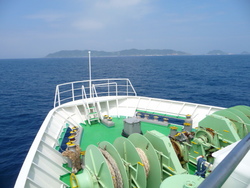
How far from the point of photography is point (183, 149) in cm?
533

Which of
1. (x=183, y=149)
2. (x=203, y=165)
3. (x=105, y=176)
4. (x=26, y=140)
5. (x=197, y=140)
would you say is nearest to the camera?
(x=105, y=176)

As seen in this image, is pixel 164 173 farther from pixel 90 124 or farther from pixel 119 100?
pixel 119 100

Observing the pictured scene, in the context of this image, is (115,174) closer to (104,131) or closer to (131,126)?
(131,126)

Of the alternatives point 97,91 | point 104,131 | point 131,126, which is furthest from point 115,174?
point 97,91

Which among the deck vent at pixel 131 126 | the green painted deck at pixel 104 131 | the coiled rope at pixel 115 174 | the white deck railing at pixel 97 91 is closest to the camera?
the coiled rope at pixel 115 174

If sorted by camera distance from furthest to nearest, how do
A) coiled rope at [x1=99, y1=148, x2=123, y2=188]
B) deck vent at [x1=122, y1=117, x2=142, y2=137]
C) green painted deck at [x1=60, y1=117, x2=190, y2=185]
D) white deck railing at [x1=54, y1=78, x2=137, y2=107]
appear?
white deck railing at [x1=54, y1=78, x2=137, y2=107] < green painted deck at [x1=60, y1=117, x2=190, y2=185] < deck vent at [x1=122, y1=117, x2=142, y2=137] < coiled rope at [x1=99, y1=148, x2=123, y2=188]

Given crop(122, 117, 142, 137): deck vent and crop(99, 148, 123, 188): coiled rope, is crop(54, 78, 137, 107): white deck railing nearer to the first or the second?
crop(122, 117, 142, 137): deck vent

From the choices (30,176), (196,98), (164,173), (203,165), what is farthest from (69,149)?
(196,98)

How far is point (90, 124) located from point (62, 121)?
1443 millimetres

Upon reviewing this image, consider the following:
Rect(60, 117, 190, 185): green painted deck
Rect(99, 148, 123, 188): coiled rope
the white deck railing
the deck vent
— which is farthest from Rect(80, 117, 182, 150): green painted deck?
Rect(99, 148, 123, 188): coiled rope

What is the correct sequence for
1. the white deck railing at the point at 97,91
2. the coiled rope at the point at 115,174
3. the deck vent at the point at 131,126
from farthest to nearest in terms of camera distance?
1. the white deck railing at the point at 97,91
2. the deck vent at the point at 131,126
3. the coiled rope at the point at 115,174

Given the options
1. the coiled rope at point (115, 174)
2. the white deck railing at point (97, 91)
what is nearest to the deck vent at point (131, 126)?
the white deck railing at point (97, 91)

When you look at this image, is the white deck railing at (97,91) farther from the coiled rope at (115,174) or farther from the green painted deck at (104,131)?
the coiled rope at (115,174)

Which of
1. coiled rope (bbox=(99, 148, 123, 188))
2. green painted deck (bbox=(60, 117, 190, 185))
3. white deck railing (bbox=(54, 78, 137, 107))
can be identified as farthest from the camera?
white deck railing (bbox=(54, 78, 137, 107))
